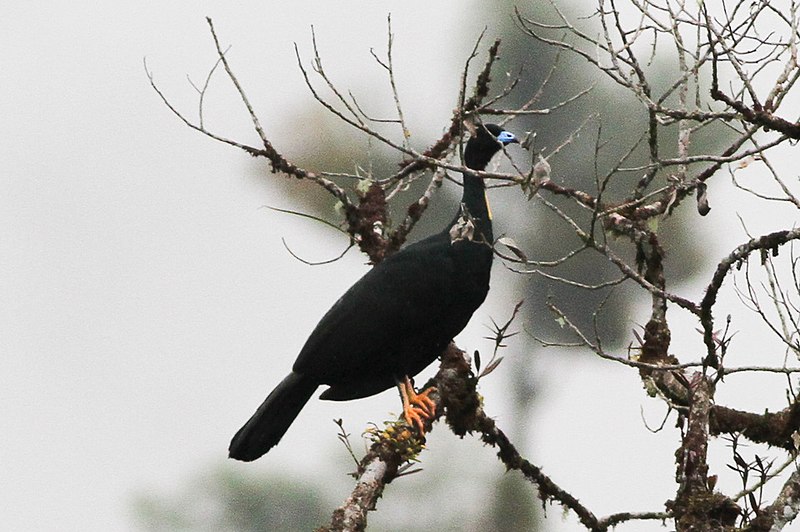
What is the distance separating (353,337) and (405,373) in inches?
10.6

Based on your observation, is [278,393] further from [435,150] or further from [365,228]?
[435,150]

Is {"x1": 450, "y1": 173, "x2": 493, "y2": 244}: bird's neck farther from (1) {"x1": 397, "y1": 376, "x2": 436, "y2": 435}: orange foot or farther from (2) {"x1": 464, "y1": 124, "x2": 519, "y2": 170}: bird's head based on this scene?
(1) {"x1": 397, "y1": 376, "x2": 436, "y2": 435}: orange foot

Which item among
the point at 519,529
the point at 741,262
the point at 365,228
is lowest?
the point at 741,262

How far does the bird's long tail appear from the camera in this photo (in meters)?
4.12

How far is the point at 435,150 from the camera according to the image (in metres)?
4.62

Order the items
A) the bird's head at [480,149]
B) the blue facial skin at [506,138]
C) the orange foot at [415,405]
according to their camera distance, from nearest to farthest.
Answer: the orange foot at [415,405], the blue facial skin at [506,138], the bird's head at [480,149]

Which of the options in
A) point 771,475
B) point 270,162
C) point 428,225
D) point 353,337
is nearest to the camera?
point 771,475

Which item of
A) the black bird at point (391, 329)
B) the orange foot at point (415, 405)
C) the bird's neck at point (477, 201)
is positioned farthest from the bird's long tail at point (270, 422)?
the bird's neck at point (477, 201)

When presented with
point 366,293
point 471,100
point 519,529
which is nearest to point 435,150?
point 471,100

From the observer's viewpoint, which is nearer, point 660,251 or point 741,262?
point 741,262

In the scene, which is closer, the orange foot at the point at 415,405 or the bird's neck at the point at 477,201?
the orange foot at the point at 415,405

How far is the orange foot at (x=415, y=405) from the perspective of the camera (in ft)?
13.4

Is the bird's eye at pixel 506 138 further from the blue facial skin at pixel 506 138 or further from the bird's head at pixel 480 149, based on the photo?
the bird's head at pixel 480 149

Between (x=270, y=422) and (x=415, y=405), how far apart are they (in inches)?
21.5
